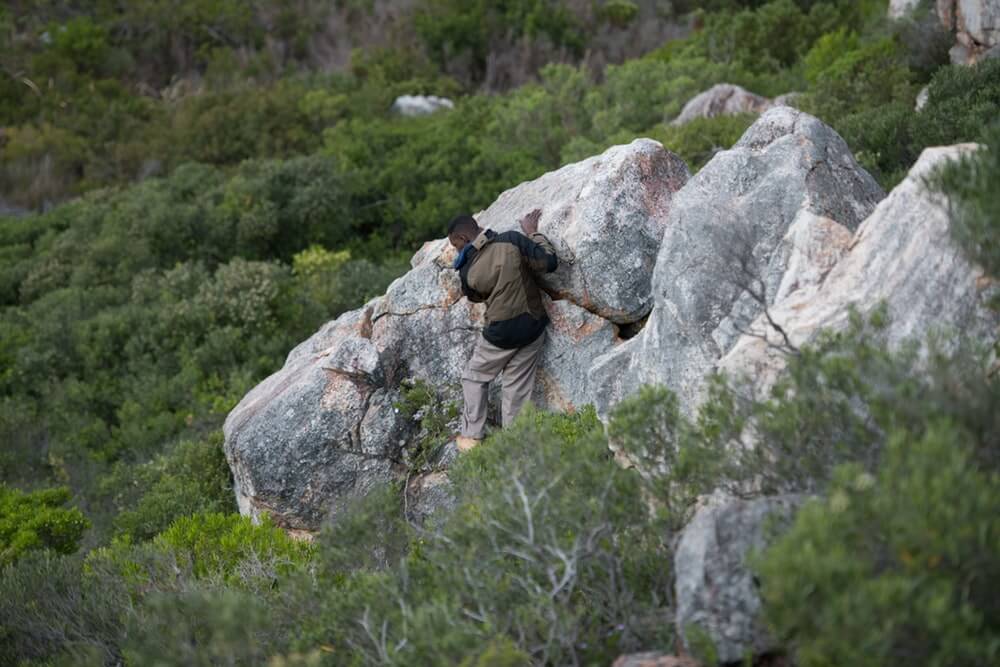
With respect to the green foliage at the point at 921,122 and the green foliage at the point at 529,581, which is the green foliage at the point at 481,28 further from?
the green foliage at the point at 529,581

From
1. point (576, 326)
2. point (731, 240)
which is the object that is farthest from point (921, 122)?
point (731, 240)

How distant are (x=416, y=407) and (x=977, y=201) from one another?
233 inches

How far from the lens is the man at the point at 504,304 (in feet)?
Result: 30.5

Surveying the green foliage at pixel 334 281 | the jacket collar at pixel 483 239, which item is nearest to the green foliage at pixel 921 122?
the jacket collar at pixel 483 239

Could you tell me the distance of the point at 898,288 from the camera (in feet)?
21.0

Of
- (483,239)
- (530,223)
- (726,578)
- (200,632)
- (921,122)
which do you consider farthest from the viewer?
(921,122)

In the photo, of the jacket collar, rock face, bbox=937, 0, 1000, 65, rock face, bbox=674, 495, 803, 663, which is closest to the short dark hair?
the jacket collar

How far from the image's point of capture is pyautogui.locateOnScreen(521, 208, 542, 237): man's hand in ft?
32.1

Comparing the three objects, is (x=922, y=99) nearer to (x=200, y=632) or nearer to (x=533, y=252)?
(x=533, y=252)

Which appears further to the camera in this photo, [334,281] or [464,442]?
[334,281]

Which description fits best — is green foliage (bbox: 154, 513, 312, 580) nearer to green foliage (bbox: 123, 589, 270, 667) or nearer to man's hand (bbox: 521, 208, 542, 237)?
green foliage (bbox: 123, 589, 270, 667)

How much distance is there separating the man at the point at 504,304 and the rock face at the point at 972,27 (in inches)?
346

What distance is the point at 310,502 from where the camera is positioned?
34.5ft

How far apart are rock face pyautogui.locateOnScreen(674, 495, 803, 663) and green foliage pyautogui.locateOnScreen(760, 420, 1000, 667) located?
1.53 feet
